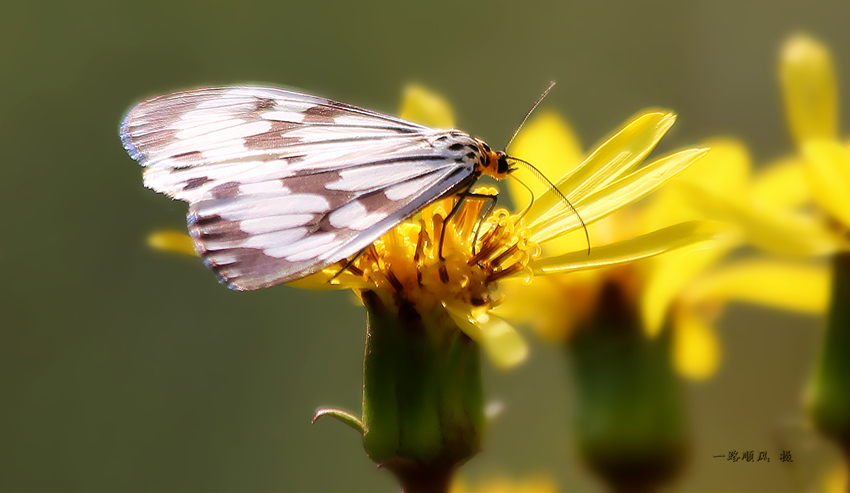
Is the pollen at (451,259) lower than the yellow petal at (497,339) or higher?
higher

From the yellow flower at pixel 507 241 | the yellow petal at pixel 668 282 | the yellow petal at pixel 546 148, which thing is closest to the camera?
the yellow flower at pixel 507 241

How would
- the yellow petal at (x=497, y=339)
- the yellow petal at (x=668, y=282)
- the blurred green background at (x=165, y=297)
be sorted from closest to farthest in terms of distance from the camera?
the yellow petal at (x=497, y=339) → the yellow petal at (x=668, y=282) → the blurred green background at (x=165, y=297)

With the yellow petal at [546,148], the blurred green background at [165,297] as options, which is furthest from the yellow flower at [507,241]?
the blurred green background at [165,297]

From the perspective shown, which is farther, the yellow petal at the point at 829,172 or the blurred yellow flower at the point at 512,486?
the blurred yellow flower at the point at 512,486

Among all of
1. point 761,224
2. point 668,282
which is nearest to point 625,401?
point 668,282

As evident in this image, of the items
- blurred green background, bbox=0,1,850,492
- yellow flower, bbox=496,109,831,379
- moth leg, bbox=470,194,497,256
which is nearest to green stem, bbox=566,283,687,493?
yellow flower, bbox=496,109,831,379

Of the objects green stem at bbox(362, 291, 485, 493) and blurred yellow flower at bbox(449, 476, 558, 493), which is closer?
green stem at bbox(362, 291, 485, 493)

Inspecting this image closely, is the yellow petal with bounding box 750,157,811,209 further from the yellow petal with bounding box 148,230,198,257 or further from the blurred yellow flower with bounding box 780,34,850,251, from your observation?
the yellow petal with bounding box 148,230,198,257

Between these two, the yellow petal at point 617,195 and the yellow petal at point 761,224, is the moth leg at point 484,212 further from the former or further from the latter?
the yellow petal at point 761,224
